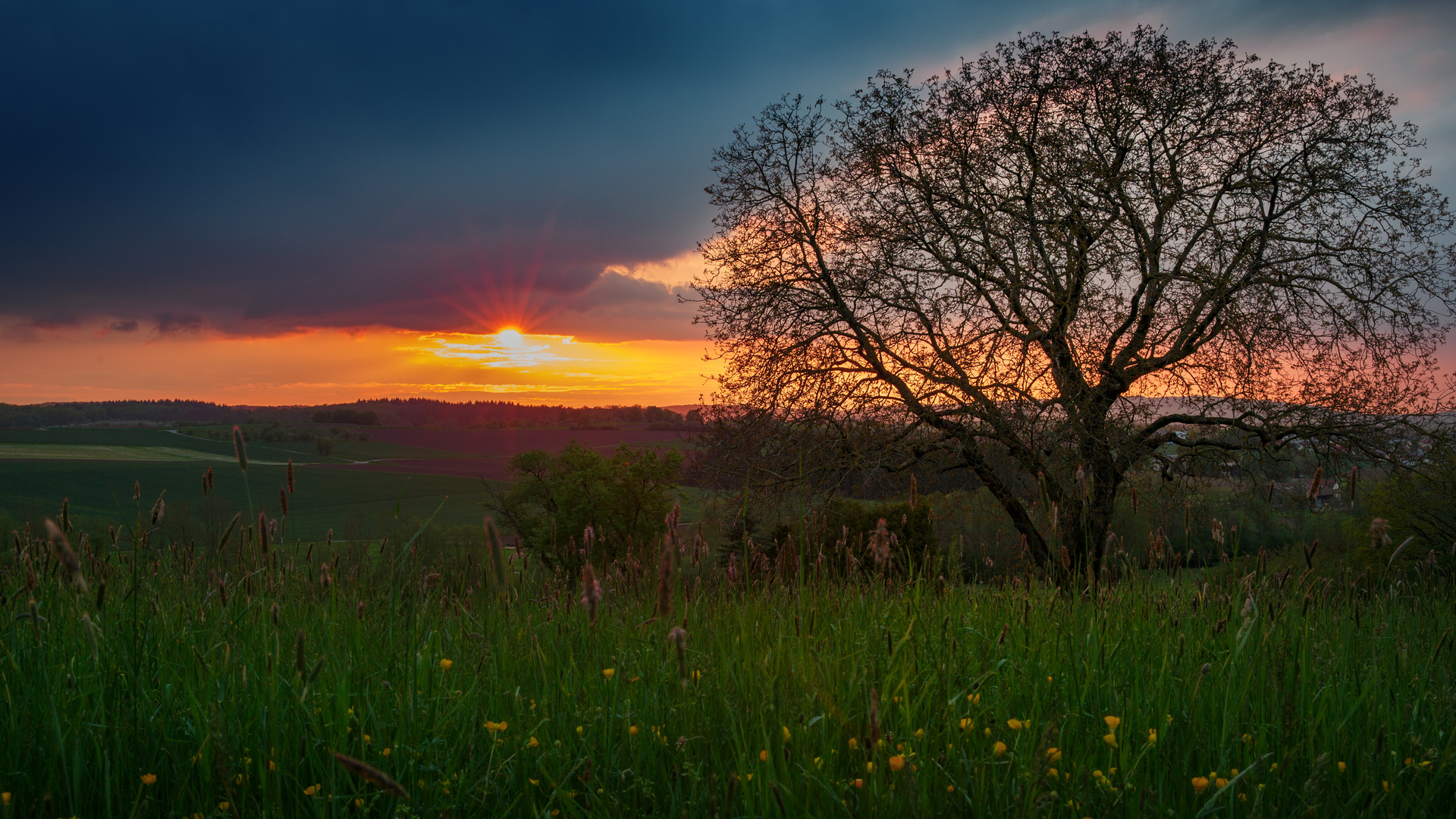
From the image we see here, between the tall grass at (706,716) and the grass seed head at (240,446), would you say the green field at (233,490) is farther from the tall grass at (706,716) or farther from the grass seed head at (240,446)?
the grass seed head at (240,446)

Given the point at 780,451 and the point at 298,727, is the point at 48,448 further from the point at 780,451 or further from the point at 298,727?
the point at 298,727

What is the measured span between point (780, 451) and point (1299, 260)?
11479mm

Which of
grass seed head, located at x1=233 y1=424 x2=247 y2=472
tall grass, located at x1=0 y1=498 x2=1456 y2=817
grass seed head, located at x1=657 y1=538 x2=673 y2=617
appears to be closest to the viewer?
grass seed head, located at x1=657 y1=538 x2=673 y2=617

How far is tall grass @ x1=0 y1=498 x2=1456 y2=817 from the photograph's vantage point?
207 cm

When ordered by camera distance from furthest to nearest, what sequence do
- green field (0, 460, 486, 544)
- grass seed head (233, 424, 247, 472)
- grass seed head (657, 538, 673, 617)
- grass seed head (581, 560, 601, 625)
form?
green field (0, 460, 486, 544)
grass seed head (233, 424, 247, 472)
grass seed head (581, 560, 601, 625)
grass seed head (657, 538, 673, 617)

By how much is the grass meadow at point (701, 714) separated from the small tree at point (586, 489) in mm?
36787

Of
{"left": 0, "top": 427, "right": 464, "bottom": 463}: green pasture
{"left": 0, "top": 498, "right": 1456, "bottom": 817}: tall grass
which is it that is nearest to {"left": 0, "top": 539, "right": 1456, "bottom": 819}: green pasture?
{"left": 0, "top": 498, "right": 1456, "bottom": 817}: tall grass

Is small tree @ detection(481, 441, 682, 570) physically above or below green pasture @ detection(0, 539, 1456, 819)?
below

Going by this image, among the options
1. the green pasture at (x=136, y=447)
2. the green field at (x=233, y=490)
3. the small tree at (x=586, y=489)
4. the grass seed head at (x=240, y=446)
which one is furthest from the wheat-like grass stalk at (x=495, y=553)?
the green pasture at (x=136, y=447)

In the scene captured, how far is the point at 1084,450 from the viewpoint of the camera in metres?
13.6

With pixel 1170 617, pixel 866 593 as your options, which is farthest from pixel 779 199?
pixel 1170 617

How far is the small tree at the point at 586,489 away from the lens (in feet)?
133

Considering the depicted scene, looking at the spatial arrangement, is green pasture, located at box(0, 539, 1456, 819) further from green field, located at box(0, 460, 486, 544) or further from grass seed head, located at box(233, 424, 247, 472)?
green field, located at box(0, 460, 486, 544)

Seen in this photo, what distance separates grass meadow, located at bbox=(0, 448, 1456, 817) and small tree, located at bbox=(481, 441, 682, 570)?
36.8 meters
